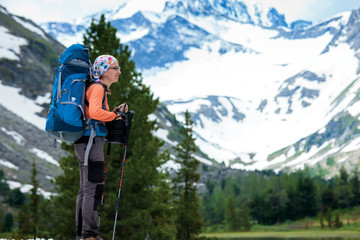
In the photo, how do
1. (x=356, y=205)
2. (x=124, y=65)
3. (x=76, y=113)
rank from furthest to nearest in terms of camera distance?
(x=356, y=205) → (x=124, y=65) → (x=76, y=113)

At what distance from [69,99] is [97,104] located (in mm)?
528

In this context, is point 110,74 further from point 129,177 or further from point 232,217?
point 232,217

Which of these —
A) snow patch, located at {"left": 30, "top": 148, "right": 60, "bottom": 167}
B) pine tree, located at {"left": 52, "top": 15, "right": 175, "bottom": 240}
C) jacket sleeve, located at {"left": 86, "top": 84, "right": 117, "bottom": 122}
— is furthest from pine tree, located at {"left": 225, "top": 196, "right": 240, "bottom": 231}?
jacket sleeve, located at {"left": 86, "top": 84, "right": 117, "bottom": 122}

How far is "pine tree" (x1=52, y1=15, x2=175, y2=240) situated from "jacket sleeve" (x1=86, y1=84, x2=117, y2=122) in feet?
45.0

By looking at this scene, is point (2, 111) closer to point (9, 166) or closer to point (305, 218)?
point (9, 166)

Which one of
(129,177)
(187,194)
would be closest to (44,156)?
(187,194)

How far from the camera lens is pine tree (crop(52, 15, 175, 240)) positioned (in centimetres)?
2300

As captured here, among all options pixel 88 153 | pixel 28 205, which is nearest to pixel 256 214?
pixel 28 205

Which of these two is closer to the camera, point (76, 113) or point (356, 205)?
point (76, 113)

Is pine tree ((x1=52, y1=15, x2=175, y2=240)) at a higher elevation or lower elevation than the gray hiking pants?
higher

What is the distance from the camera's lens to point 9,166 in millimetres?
146625

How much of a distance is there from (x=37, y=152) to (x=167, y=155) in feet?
502

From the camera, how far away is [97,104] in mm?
8844

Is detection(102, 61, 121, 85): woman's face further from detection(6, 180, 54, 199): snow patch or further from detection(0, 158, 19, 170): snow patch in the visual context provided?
detection(0, 158, 19, 170): snow patch
